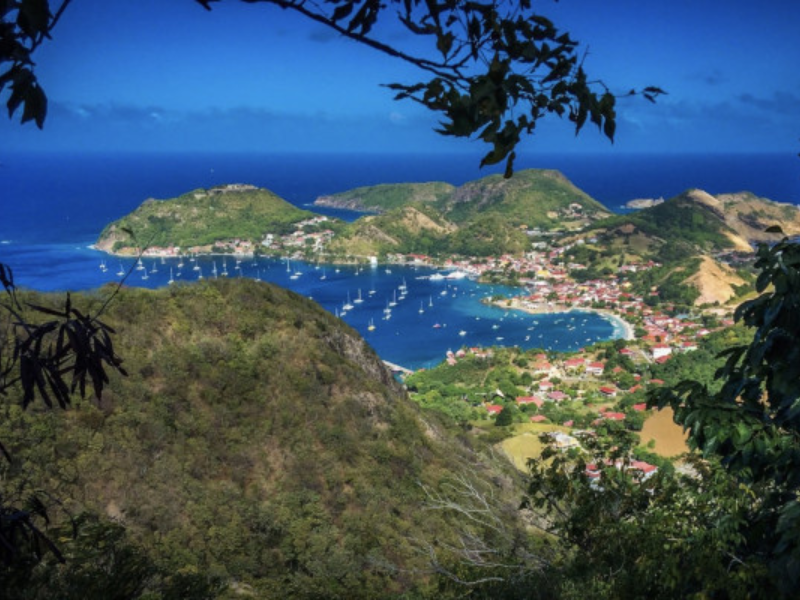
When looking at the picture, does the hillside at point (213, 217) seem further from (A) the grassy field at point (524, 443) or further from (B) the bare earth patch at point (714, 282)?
(A) the grassy field at point (524, 443)

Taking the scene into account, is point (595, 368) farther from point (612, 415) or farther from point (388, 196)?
point (388, 196)

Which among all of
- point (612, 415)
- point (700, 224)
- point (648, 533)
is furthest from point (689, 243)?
point (648, 533)

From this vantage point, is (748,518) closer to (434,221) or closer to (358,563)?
(358,563)

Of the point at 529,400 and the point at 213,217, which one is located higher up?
the point at 213,217

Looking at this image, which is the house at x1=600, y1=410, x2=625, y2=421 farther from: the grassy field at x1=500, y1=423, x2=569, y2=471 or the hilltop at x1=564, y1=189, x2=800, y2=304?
the hilltop at x1=564, y1=189, x2=800, y2=304

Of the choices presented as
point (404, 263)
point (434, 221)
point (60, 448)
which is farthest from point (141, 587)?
point (434, 221)

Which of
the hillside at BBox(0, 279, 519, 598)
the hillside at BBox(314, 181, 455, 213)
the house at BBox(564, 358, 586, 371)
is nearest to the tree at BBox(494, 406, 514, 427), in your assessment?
the hillside at BBox(0, 279, 519, 598)

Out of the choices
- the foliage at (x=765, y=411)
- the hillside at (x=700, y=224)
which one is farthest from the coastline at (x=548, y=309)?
the foliage at (x=765, y=411)
